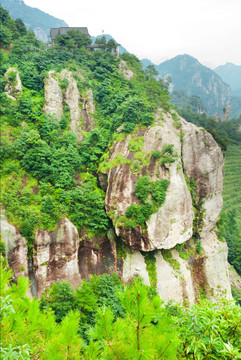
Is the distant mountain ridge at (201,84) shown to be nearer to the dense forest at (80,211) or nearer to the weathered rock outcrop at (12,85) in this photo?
the dense forest at (80,211)

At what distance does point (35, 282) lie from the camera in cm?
1497

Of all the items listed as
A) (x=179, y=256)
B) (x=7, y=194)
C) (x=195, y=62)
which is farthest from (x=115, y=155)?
(x=195, y=62)

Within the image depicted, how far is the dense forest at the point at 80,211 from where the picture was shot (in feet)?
9.75

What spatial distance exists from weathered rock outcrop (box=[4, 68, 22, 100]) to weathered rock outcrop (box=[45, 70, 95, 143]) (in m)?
2.98

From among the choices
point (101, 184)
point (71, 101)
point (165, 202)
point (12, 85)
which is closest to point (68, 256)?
point (101, 184)

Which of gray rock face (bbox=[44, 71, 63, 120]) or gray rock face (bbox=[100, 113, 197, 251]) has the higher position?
gray rock face (bbox=[44, 71, 63, 120])

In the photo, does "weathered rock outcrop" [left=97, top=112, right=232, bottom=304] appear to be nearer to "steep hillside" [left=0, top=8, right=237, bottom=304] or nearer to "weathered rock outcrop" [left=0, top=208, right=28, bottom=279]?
"steep hillside" [left=0, top=8, right=237, bottom=304]

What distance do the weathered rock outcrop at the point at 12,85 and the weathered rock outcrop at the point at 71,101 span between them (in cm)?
298

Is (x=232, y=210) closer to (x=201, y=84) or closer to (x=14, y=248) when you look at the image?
(x=14, y=248)

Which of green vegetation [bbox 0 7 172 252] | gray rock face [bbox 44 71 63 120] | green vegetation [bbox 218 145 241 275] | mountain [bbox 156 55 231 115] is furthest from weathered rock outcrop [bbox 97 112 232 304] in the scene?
mountain [bbox 156 55 231 115]

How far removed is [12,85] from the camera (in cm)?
2069

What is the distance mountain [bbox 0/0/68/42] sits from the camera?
10181 centimetres

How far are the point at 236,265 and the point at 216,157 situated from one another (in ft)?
59.7

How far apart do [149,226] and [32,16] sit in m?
142
